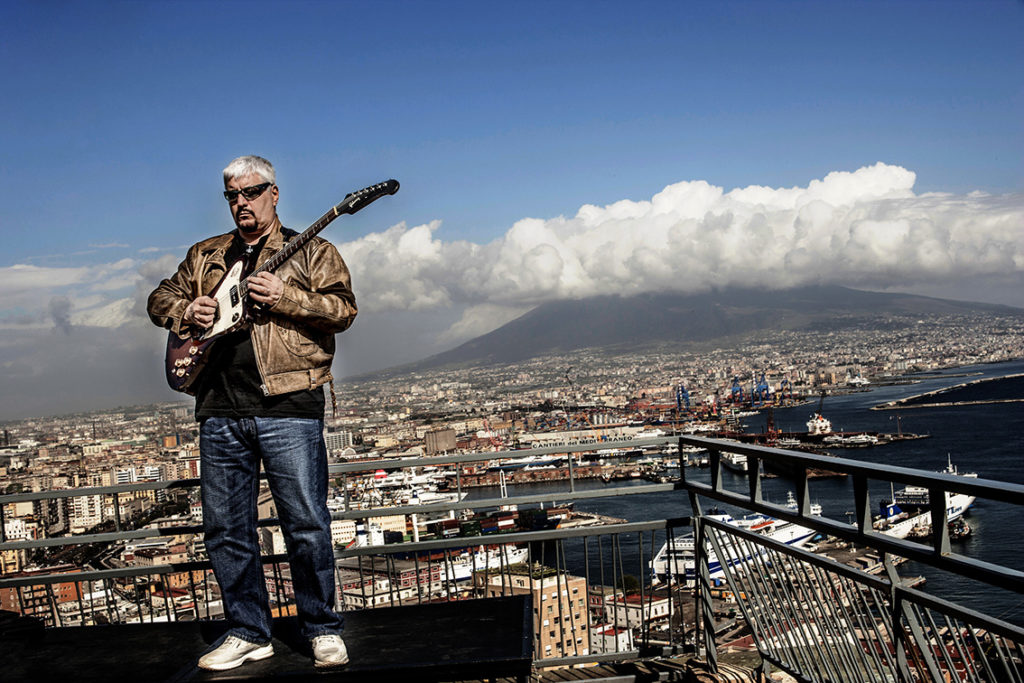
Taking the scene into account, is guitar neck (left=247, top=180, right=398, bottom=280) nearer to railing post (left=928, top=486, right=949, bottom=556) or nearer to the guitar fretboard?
the guitar fretboard

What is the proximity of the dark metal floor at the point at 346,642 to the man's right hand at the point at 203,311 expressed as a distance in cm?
111

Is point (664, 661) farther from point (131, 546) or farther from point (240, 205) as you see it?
point (131, 546)

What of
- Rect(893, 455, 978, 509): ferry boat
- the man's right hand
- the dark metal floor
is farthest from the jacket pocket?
Rect(893, 455, 978, 509): ferry boat

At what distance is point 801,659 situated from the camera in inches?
121

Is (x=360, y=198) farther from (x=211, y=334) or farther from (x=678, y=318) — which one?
(x=678, y=318)

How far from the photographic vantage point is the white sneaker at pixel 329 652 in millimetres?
2531

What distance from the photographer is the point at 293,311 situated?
2.50m

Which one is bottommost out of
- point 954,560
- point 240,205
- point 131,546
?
point 131,546

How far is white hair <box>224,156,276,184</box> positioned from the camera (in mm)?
2608

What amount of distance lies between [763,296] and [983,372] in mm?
126896

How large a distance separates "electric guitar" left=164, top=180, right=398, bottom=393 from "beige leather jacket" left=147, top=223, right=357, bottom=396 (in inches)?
2.1

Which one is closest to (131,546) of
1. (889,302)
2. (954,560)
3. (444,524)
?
(444,524)

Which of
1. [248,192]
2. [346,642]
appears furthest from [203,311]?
[346,642]

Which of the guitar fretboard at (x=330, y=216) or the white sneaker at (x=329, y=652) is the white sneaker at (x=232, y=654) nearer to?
the white sneaker at (x=329, y=652)
